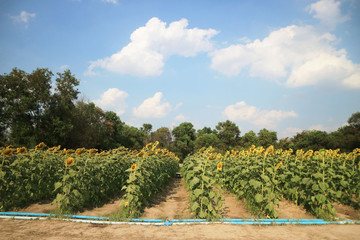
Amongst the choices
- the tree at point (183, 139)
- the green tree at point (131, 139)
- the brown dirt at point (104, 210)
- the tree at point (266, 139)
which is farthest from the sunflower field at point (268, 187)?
the tree at point (183, 139)

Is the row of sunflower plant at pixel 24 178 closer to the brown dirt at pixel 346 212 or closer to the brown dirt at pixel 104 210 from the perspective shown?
the brown dirt at pixel 104 210

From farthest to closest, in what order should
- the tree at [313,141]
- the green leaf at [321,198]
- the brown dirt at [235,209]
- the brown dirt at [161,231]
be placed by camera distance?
the tree at [313,141], the brown dirt at [235,209], the green leaf at [321,198], the brown dirt at [161,231]

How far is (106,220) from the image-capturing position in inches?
203

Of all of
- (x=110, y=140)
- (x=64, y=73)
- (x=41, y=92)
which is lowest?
(x=110, y=140)

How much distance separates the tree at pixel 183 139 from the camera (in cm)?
6825

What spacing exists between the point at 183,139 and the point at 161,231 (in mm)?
68001

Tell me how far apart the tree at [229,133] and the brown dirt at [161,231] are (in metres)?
58.5

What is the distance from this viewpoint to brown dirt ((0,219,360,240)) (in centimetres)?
424

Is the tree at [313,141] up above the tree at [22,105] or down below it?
below

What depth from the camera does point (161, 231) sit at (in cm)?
452

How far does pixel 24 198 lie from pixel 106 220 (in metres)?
2.94

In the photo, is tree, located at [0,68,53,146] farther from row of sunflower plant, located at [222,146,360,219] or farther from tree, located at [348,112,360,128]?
tree, located at [348,112,360,128]

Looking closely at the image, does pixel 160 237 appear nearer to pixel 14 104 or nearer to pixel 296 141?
pixel 14 104

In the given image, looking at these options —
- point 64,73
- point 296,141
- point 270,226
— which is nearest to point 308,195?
point 270,226
